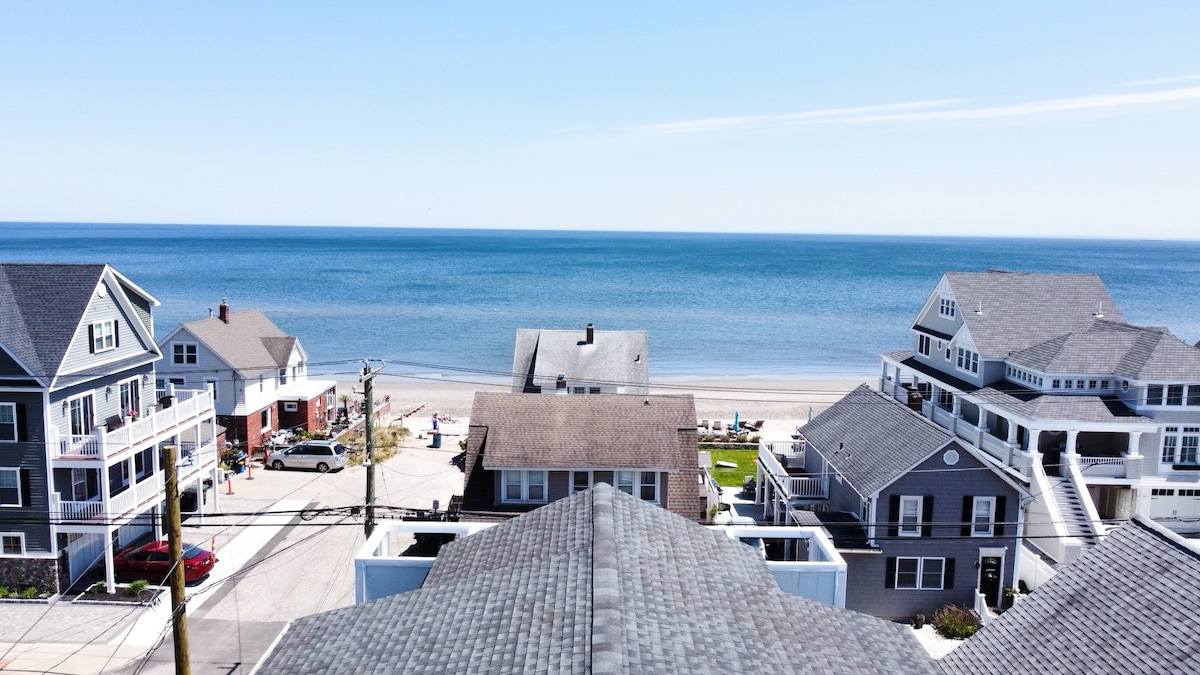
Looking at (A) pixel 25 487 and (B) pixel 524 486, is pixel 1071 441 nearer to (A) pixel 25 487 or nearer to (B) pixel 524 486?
(B) pixel 524 486

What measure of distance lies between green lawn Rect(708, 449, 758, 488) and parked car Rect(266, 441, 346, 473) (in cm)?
1875

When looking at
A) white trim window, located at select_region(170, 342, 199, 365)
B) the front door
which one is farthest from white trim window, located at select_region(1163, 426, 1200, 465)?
white trim window, located at select_region(170, 342, 199, 365)

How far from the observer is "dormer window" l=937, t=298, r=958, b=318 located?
42.0 meters

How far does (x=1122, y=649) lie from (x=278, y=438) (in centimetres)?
4212

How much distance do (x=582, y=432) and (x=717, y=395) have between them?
4008 cm

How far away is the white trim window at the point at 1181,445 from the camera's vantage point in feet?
111

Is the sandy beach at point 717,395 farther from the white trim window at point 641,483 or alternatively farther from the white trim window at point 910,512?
the white trim window at point 910,512

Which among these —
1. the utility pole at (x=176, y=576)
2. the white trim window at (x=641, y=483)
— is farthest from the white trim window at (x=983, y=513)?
the utility pole at (x=176, y=576)

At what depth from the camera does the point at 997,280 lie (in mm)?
42125

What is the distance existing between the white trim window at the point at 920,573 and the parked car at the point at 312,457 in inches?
1064

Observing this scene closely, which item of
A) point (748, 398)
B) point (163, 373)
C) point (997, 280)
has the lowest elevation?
point (748, 398)

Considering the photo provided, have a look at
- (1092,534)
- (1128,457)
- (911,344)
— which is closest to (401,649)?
(1092,534)

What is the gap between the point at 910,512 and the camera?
27844 millimetres

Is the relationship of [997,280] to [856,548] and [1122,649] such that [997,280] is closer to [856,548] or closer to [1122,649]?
[856,548]
